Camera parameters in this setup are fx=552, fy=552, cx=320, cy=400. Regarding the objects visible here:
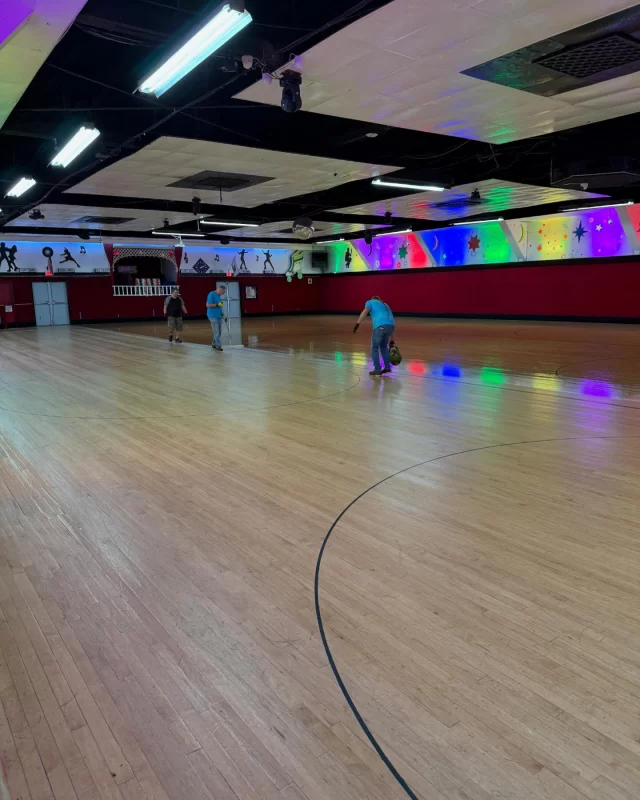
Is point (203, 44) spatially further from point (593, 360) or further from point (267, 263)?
point (267, 263)

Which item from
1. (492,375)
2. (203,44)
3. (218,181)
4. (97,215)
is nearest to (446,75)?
(203,44)

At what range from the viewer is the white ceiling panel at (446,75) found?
3830 millimetres

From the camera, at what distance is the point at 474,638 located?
1946 millimetres

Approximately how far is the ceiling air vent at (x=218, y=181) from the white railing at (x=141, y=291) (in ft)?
41.9

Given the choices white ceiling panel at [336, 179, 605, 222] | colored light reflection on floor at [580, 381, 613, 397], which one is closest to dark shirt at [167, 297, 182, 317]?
white ceiling panel at [336, 179, 605, 222]

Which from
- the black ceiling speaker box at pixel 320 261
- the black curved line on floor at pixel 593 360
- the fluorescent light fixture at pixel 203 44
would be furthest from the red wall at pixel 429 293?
the fluorescent light fixture at pixel 203 44

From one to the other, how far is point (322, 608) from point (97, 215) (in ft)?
45.2

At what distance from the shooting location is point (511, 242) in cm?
1773

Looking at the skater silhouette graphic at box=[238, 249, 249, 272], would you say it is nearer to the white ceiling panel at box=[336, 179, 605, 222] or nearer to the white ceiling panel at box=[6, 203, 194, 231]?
the white ceiling panel at box=[6, 203, 194, 231]

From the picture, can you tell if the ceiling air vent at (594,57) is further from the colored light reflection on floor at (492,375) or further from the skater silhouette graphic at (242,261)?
the skater silhouette graphic at (242,261)

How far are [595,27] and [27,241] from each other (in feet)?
63.8

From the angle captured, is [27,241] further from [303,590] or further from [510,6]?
[303,590]

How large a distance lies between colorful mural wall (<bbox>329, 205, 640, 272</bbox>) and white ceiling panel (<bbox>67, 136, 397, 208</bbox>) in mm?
9148

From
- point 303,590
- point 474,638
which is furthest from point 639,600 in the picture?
point 303,590
